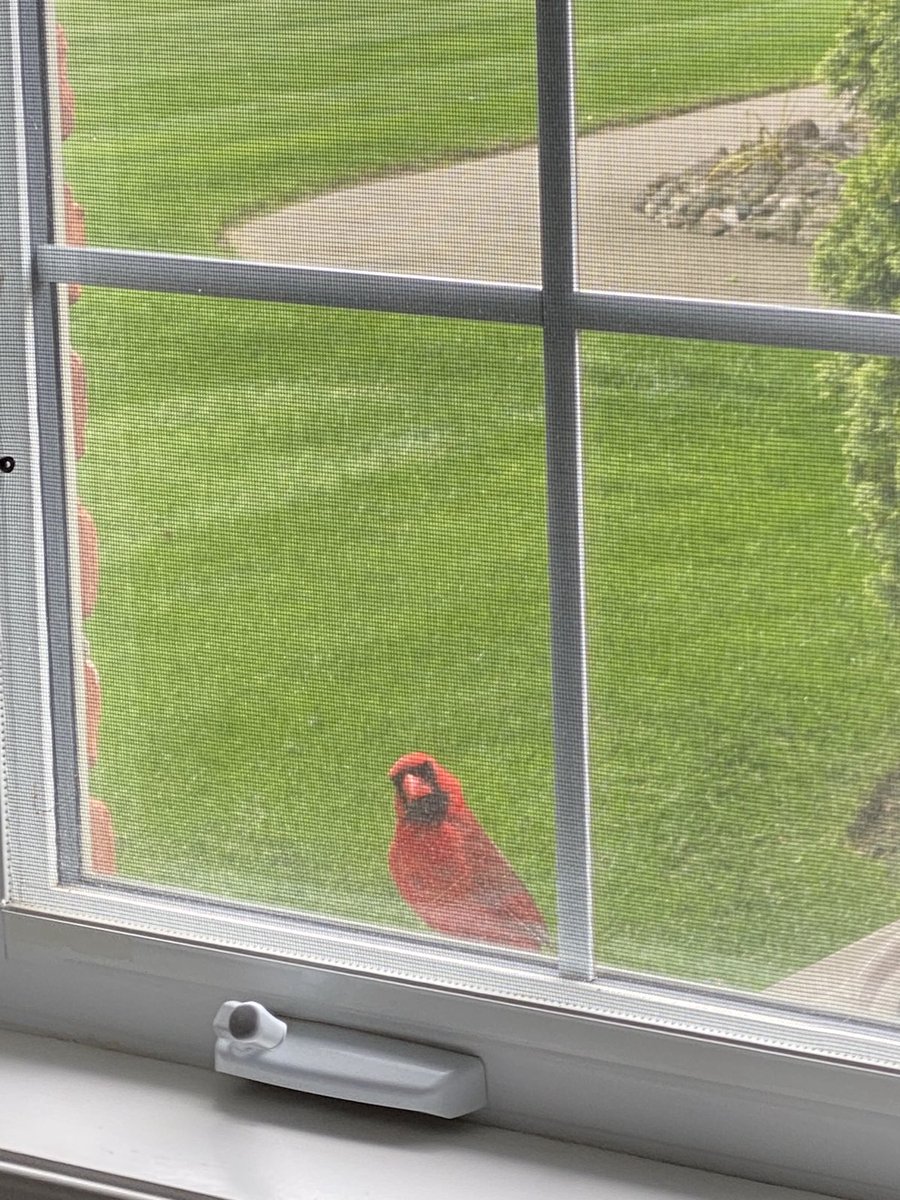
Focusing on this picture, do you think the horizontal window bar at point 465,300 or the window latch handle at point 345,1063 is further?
the window latch handle at point 345,1063

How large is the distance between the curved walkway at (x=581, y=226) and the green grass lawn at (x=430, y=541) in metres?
0.01

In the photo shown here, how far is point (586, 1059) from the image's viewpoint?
0.90 metres

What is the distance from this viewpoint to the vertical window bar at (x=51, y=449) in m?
0.94

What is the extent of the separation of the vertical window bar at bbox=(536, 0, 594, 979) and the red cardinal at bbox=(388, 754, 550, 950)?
0.03 meters

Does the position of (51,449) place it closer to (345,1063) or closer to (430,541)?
(430,541)

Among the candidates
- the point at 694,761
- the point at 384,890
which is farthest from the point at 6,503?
the point at 694,761

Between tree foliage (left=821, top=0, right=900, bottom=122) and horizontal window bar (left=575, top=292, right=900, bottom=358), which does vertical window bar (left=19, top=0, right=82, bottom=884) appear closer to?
horizontal window bar (left=575, top=292, right=900, bottom=358)

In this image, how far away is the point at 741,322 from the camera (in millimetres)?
808

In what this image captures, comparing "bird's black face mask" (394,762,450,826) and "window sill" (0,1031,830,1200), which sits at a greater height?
"bird's black face mask" (394,762,450,826)

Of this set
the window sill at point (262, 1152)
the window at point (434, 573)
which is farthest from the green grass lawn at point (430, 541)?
the window sill at point (262, 1152)

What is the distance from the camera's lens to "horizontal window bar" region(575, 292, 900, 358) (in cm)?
78

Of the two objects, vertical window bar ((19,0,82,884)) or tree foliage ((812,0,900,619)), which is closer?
tree foliage ((812,0,900,619))

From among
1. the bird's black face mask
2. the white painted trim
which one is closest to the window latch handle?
the white painted trim

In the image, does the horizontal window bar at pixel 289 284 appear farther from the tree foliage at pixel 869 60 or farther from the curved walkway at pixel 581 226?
the tree foliage at pixel 869 60
